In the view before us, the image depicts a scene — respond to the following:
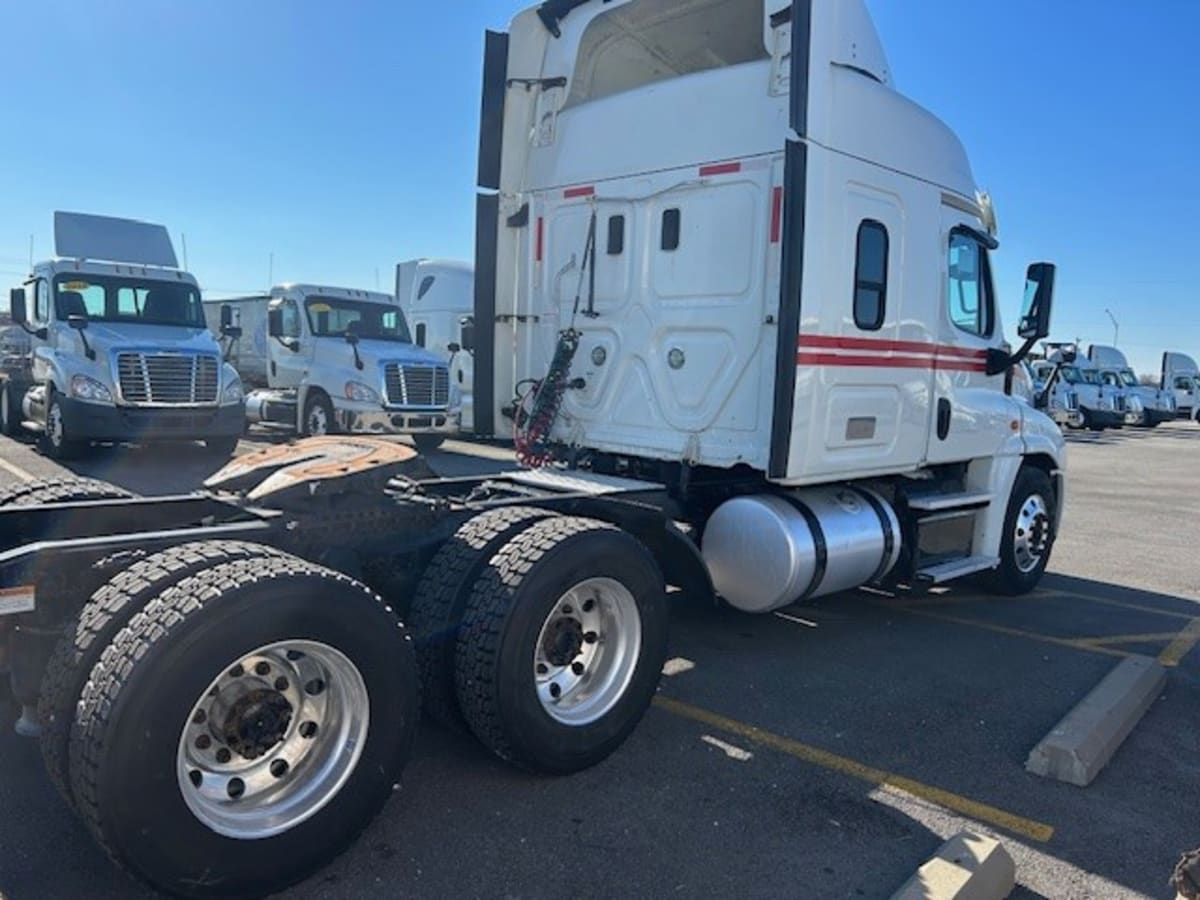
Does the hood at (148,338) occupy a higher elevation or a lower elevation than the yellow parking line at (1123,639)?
higher

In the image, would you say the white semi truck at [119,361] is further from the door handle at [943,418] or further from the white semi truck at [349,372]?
the door handle at [943,418]

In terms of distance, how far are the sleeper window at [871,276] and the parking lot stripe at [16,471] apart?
10265mm

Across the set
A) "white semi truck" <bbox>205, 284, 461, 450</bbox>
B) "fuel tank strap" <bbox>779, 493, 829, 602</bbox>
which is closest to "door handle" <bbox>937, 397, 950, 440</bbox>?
"fuel tank strap" <bbox>779, 493, 829, 602</bbox>

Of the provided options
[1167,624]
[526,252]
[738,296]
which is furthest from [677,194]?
[1167,624]

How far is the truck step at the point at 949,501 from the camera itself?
6.23 m

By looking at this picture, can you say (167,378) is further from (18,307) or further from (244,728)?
(244,728)

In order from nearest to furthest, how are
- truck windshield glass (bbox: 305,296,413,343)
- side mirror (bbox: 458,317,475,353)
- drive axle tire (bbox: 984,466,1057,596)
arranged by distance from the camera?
1. side mirror (bbox: 458,317,475,353)
2. drive axle tire (bbox: 984,466,1057,596)
3. truck windshield glass (bbox: 305,296,413,343)

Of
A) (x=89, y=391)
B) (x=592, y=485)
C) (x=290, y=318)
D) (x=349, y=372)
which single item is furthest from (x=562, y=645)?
(x=290, y=318)

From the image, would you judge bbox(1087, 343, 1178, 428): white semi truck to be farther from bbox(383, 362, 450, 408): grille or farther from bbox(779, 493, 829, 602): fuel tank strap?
bbox(779, 493, 829, 602): fuel tank strap

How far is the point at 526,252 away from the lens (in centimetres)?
649

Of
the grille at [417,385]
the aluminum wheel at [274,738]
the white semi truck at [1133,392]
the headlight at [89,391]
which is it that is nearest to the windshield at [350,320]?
the grille at [417,385]

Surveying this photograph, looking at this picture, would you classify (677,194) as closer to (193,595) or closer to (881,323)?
(881,323)

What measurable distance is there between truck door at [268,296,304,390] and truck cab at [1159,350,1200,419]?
137 feet

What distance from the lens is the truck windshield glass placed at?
1595cm
